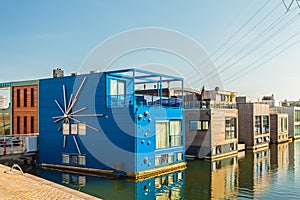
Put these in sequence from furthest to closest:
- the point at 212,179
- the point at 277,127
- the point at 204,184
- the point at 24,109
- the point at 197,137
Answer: the point at 277,127 → the point at 24,109 → the point at 197,137 → the point at 212,179 → the point at 204,184

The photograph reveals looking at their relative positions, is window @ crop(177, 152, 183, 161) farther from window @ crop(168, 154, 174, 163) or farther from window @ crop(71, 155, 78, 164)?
window @ crop(71, 155, 78, 164)

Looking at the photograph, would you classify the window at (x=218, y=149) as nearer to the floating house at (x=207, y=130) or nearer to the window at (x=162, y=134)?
the floating house at (x=207, y=130)

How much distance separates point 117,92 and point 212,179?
26.5 ft

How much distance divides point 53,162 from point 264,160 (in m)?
17.3

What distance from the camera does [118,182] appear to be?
62.6 ft

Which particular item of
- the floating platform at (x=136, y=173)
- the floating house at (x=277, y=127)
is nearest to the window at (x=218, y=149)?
the floating platform at (x=136, y=173)

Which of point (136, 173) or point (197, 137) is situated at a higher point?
point (197, 137)

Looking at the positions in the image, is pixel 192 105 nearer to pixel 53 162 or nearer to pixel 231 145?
pixel 231 145

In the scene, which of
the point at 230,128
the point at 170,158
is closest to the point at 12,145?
the point at 170,158

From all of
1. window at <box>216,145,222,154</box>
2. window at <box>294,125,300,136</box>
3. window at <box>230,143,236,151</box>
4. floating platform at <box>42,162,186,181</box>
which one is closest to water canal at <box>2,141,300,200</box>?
floating platform at <box>42,162,186,181</box>

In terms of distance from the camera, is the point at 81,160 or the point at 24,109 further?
the point at 24,109

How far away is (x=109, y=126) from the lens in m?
Answer: 21.1

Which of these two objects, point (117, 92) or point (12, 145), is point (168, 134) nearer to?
point (117, 92)

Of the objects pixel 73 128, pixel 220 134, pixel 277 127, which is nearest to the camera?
pixel 73 128
